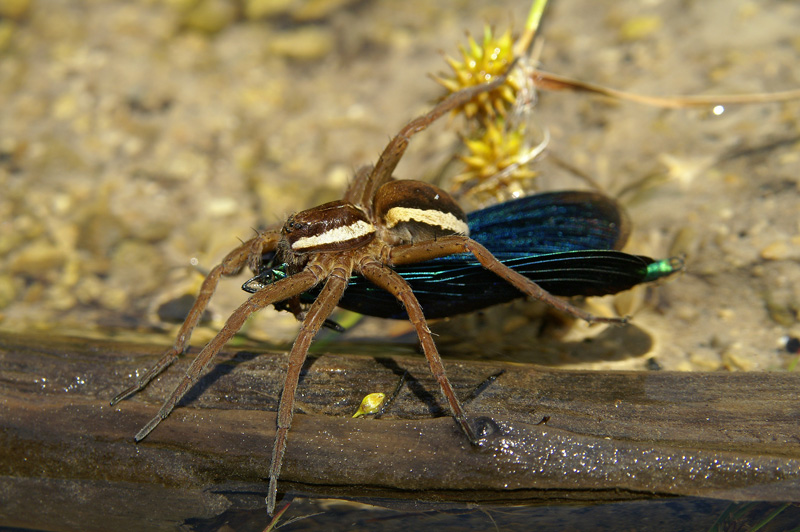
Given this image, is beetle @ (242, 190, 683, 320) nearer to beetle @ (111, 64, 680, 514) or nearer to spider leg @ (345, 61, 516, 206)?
beetle @ (111, 64, 680, 514)

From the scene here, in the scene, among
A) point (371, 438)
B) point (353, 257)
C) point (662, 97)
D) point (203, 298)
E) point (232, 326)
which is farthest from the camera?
point (662, 97)

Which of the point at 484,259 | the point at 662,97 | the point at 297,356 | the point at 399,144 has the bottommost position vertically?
the point at 297,356

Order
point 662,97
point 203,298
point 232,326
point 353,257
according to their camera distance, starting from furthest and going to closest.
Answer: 1. point 662,97
2. point 353,257
3. point 203,298
4. point 232,326

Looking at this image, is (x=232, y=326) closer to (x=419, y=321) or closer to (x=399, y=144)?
(x=419, y=321)

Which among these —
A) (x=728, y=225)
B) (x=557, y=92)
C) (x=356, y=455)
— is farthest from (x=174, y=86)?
(x=728, y=225)

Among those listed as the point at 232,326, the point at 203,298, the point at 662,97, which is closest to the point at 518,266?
the point at 232,326
